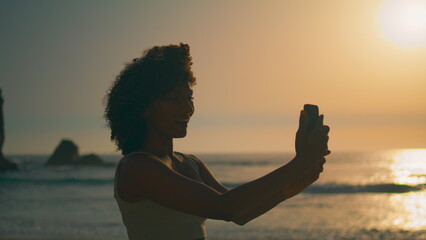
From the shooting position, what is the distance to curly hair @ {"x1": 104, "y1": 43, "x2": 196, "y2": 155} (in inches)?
67.6

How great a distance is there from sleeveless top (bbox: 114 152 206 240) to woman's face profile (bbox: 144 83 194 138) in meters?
0.19

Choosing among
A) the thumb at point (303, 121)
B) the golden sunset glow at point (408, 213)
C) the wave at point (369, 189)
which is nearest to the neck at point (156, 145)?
the thumb at point (303, 121)

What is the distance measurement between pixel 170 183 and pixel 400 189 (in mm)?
26348

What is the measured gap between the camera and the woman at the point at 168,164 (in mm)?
1449

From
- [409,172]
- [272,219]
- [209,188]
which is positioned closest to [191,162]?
[209,188]

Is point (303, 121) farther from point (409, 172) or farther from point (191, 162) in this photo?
point (409, 172)

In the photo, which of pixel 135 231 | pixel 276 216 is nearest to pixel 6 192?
pixel 276 216

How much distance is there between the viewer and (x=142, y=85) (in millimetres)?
1728

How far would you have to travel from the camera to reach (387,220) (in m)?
14.2

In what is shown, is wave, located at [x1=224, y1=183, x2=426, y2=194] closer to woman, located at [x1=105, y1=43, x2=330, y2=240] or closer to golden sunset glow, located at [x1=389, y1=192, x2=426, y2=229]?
golden sunset glow, located at [x1=389, y1=192, x2=426, y2=229]

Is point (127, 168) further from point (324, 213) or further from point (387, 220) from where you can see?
point (324, 213)

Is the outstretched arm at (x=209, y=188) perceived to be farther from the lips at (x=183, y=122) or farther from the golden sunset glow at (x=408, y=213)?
the golden sunset glow at (x=408, y=213)

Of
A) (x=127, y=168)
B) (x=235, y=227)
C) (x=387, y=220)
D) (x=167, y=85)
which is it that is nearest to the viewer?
(x=127, y=168)

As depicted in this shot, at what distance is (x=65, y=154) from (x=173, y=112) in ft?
209
